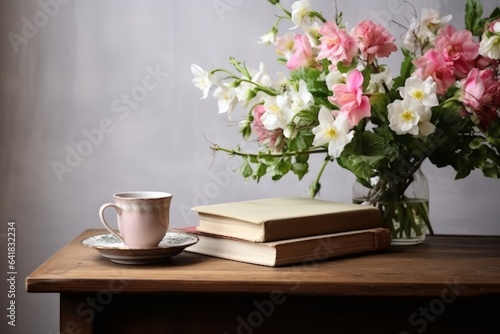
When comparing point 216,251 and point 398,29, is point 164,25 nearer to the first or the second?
Answer: point 398,29

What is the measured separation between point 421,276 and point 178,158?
92cm

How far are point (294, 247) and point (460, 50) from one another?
455 mm

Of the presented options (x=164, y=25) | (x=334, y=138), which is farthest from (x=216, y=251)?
(x=164, y=25)

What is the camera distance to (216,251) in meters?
1.33

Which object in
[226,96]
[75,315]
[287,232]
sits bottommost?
[75,315]

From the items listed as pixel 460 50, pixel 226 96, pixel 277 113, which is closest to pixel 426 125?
pixel 460 50

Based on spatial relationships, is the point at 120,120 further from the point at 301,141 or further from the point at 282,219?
the point at 282,219

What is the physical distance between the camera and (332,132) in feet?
4.31

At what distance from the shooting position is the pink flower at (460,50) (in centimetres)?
135

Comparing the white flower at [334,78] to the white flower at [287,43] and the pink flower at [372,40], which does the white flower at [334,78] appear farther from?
the white flower at [287,43]

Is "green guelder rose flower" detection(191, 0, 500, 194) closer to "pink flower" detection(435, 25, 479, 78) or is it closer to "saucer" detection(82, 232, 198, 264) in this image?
"pink flower" detection(435, 25, 479, 78)

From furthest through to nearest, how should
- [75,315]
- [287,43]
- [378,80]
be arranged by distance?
[287,43], [378,80], [75,315]

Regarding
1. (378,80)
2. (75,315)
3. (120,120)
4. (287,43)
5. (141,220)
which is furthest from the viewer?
(120,120)

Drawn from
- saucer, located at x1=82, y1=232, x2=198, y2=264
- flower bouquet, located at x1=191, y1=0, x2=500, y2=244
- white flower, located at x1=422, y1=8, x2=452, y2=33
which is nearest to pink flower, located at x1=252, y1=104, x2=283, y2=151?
flower bouquet, located at x1=191, y1=0, x2=500, y2=244
